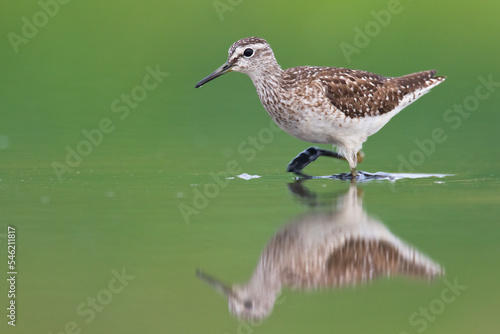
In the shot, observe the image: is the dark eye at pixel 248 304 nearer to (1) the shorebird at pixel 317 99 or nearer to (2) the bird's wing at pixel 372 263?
(2) the bird's wing at pixel 372 263

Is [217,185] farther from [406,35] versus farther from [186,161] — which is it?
[406,35]

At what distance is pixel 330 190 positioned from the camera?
42.5ft

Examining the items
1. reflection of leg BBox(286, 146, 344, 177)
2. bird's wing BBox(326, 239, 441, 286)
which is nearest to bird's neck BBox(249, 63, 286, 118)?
reflection of leg BBox(286, 146, 344, 177)

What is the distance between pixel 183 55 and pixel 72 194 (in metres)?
11.0

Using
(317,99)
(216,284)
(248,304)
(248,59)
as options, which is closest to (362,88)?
(317,99)

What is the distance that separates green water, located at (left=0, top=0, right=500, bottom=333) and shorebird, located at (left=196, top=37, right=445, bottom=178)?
0.73 m

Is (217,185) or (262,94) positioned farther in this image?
(262,94)

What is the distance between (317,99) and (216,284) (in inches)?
239

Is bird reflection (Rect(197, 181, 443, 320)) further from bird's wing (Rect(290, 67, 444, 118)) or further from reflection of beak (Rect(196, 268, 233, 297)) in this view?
bird's wing (Rect(290, 67, 444, 118))

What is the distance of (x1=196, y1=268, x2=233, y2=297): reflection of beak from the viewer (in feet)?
26.4

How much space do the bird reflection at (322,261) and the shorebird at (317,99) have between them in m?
3.60

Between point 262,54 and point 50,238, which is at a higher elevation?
point 262,54

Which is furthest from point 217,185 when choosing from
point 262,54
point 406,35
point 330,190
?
point 406,35

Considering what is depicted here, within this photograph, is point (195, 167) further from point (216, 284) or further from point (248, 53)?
point (216, 284)
